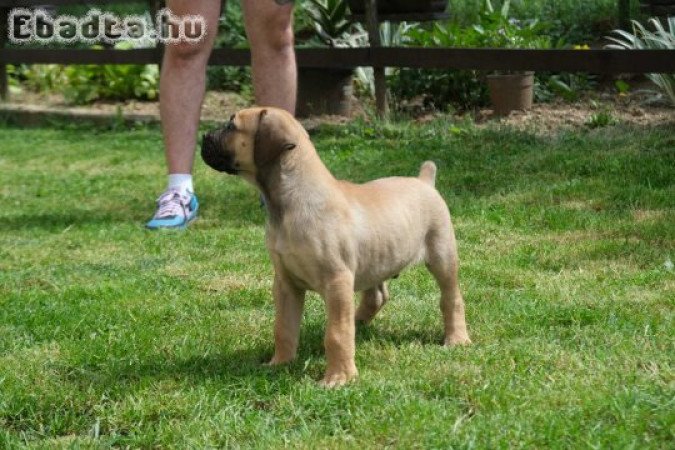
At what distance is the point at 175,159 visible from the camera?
639 centimetres

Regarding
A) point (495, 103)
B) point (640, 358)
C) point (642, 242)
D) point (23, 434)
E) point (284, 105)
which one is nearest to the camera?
point (23, 434)

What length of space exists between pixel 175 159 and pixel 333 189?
111 inches

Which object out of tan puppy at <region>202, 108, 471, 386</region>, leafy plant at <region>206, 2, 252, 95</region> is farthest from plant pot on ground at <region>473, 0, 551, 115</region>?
tan puppy at <region>202, 108, 471, 386</region>

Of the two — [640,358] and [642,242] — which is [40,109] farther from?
[640,358]

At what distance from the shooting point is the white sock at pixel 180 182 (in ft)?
20.9

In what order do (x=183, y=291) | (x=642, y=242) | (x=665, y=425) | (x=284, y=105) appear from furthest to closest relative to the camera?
(x=284, y=105) → (x=642, y=242) → (x=183, y=291) → (x=665, y=425)

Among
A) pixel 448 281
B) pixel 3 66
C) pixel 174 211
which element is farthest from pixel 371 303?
pixel 3 66

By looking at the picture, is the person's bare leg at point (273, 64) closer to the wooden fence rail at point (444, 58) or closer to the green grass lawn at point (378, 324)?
the green grass lawn at point (378, 324)

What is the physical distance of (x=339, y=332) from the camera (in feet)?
11.8

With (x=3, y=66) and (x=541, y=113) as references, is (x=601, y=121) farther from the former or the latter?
(x=3, y=66)

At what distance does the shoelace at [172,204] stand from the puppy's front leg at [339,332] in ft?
9.16

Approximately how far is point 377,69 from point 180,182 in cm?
328

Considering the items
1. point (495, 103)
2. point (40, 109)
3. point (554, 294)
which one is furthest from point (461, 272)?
point (40, 109)

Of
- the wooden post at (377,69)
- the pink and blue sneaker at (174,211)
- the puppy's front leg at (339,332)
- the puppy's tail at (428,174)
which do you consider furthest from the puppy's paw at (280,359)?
the wooden post at (377,69)
